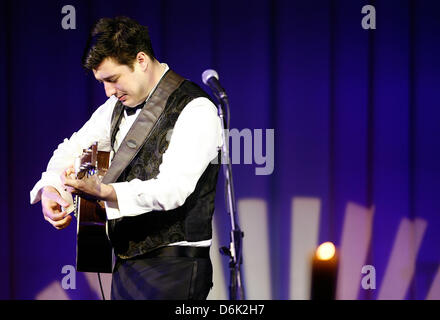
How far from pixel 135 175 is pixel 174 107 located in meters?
0.26

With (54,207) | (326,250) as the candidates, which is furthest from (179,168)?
(326,250)

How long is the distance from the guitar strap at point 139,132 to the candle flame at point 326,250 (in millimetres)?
1749

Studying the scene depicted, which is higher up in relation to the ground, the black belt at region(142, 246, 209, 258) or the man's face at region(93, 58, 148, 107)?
the man's face at region(93, 58, 148, 107)

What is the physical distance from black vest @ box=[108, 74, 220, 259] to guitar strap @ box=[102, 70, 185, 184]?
0.02 metres

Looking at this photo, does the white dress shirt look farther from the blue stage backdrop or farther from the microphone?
the blue stage backdrop

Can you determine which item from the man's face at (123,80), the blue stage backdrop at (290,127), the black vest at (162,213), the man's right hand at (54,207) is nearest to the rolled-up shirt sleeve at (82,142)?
the man's right hand at (54,207)

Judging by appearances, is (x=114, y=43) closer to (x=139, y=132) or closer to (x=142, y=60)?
(x=142, y=60)

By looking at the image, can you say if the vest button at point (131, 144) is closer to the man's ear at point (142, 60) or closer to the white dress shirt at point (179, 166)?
the white dress shirt at point (179, 166)

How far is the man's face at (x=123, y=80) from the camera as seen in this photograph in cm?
198

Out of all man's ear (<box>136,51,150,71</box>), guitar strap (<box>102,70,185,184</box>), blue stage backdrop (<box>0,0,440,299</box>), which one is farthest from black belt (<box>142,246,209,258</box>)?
blue stage backdrop (<box>0,0,440,299</box>)

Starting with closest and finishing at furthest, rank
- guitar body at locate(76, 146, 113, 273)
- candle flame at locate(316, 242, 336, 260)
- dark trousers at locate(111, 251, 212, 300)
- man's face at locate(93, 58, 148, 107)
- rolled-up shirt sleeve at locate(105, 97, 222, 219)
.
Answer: rolled-up shirt sleeve at locate(105, 97, 222, 219)
dark trousers at locate(111, 251, 212, 300)
man's face at locate(93, 58, 148, 107)
guitar body at locate(76, 146, 113, 273)
candle flame at locate(316, 242, 336, 260)

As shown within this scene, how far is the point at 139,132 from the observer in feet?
6.44

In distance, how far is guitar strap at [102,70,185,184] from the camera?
1940 mm
